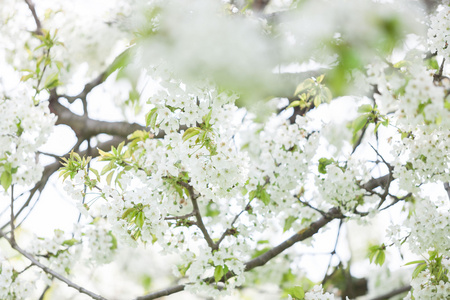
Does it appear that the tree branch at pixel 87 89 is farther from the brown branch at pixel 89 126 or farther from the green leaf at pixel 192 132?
the green leaf at pixel 192 132

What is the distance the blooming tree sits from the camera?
0.97 meters

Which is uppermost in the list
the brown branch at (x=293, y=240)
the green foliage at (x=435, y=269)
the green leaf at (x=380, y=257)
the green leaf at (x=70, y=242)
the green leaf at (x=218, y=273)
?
the green leaf at (x=70, y=242)

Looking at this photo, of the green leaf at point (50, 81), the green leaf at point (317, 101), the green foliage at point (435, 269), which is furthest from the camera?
the green leaf at point (50, 81)

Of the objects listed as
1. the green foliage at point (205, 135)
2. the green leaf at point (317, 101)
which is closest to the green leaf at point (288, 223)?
the green leaf at point (317, 101)

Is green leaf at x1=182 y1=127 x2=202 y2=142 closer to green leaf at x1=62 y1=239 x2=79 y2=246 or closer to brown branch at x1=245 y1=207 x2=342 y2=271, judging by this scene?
brown branch at x1=245 y1=207 x2=342 y2=271

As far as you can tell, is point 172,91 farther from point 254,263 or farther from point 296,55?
point 254,263

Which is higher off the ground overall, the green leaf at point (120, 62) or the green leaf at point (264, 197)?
the green leaf at point (264, 197)

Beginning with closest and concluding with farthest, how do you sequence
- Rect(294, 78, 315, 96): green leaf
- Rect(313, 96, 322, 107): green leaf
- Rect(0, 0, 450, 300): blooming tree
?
1. Rect(0, 0, 450, 300): blooming tree
2. Rect(294, 78, 315, 96): green leaf
3. Rect(313, 96, 322, 107): green leaf

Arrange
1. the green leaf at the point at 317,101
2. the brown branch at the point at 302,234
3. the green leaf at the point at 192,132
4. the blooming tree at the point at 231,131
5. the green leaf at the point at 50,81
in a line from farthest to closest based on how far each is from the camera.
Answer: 1. the green leaf at the point at 50,81
2. the brown branch at the point at 302,234
3. the green leaf at the point at 317,101
4. the green leaf at the point at 192,132
5. the blooming tree at the point at 231,131

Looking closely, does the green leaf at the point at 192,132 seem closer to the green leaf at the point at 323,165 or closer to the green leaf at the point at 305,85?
the green leaf at the point at 305,85

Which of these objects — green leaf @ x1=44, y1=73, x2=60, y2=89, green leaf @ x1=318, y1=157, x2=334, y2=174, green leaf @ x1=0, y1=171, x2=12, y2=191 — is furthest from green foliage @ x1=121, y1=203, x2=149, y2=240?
green leaf @ x1=44, y1=73, x2=60, y2=89

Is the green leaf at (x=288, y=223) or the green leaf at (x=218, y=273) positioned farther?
the green leaf at (x=288, y=223)

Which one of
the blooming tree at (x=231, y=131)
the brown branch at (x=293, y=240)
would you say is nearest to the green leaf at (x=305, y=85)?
the blooming tree at (x=231, y=131)

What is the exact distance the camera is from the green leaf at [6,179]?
7.50 ft
